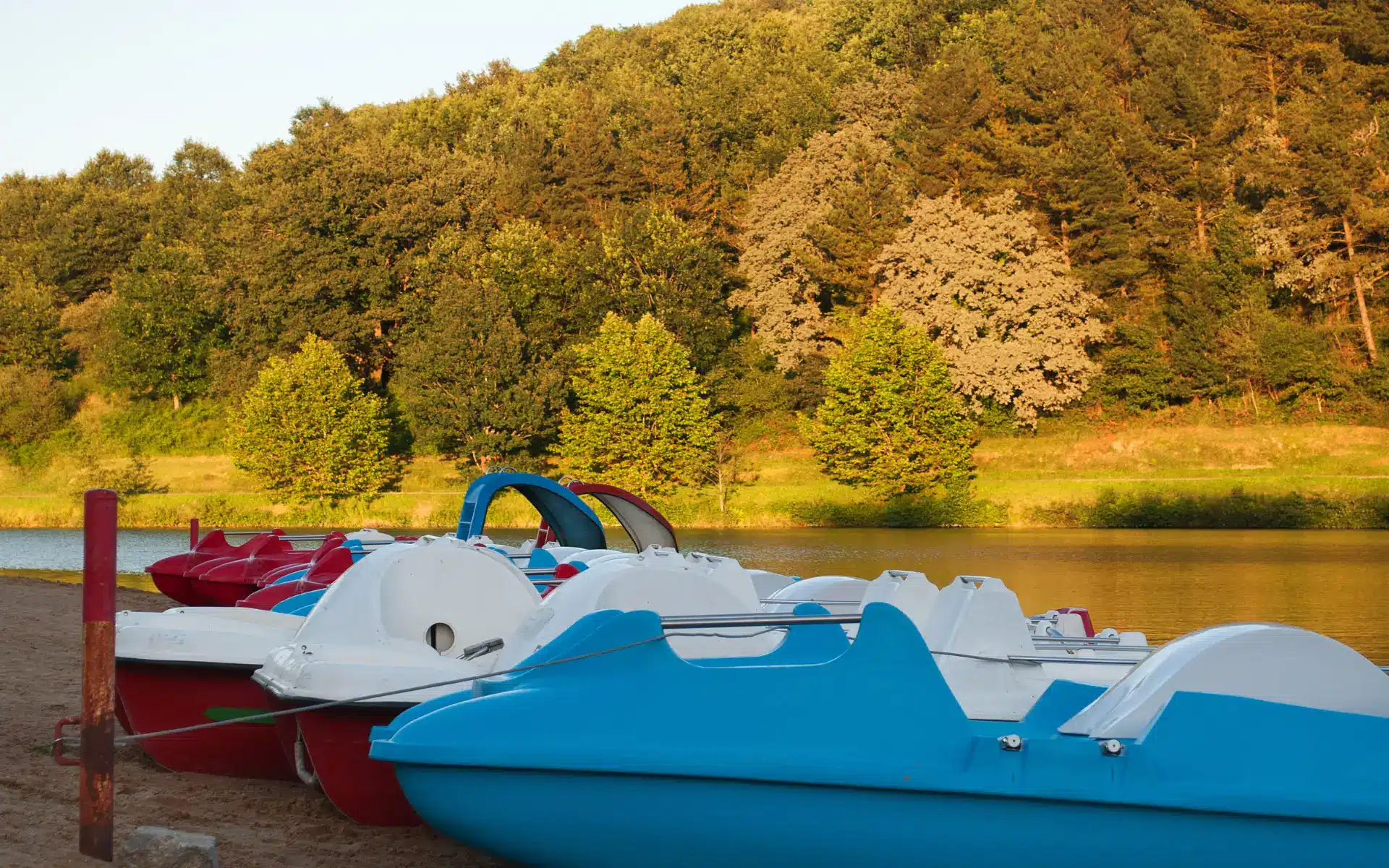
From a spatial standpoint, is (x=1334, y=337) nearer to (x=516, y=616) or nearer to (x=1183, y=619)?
(x=1183, y=619)

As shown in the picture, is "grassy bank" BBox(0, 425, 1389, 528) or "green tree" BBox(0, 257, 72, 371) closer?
"grassy bank" BBox(0, 425, 1389, 528)

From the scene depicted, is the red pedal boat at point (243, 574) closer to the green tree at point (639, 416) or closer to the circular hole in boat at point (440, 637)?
the circular hole in boat at point (440, 637)

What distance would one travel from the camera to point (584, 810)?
191 inches

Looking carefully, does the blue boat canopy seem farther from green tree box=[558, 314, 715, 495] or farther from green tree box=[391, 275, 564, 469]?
green tree box=[391, 275, 564, 469]

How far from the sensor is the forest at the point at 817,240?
43.9 metres

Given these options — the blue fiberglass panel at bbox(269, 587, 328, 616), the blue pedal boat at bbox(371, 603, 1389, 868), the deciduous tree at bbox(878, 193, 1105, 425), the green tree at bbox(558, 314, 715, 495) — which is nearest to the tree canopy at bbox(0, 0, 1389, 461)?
the deciduous tree at bbox(878, 193, 1105, 425)

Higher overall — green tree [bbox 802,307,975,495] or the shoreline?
green tree [bbox 802,307,975,495]

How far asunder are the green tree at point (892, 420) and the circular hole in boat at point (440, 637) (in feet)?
119

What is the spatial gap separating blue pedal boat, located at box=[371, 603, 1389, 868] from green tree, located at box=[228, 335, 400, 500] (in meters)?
43.9

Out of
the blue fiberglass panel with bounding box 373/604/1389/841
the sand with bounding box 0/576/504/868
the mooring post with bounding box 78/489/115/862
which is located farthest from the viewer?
the sand with bounding box 0/576/504/868

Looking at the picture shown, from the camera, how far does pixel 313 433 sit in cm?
4769

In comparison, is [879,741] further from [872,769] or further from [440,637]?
[440,637]

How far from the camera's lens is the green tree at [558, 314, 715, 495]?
4622 cm

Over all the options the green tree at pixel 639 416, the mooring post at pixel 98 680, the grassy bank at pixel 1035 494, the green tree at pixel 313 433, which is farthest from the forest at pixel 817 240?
the mooring post at pixel 98 680
